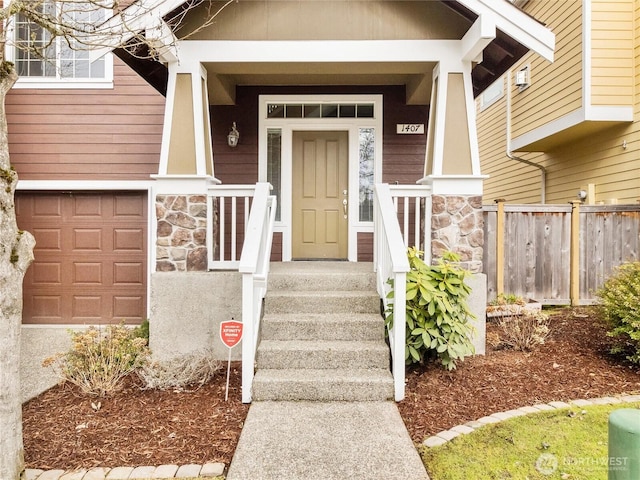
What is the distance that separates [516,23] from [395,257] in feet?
8.64

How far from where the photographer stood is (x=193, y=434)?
298 centimetres

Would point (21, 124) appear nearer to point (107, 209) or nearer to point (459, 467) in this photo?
point (107, 209)

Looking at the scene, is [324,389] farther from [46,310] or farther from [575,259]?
[46,310]

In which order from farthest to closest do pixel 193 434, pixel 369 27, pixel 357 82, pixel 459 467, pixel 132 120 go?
1. pixel 132 120
2. pixel 357 82
3. pixel 369 27
4. pixel 193 434
5. pixel 459 467

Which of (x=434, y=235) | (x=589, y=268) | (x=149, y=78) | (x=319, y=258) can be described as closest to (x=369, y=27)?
(x=434, y=235)

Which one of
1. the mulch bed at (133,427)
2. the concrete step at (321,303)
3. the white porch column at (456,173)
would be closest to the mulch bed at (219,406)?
the mulch bed at (133,427)

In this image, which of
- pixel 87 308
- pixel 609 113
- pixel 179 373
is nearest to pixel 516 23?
pixel 609 113

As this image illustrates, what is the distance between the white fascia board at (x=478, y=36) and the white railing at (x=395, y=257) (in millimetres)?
1437

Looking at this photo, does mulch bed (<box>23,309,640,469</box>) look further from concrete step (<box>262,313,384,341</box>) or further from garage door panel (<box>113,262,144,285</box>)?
garage door panel (<box>113,262,144,285</box>)

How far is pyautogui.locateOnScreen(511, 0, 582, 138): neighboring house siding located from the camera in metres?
7.07

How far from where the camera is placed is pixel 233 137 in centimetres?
608

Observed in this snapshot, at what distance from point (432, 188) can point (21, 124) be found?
19.4 feet

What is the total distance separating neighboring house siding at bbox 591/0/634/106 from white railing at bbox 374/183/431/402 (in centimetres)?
407
